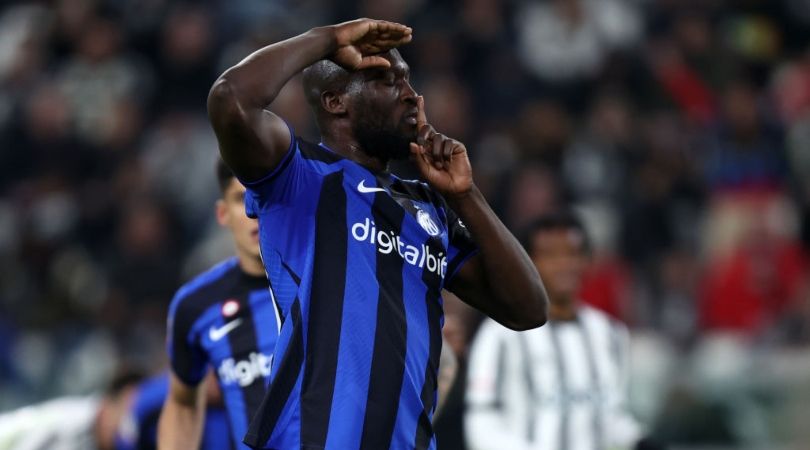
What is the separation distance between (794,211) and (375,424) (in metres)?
8.20

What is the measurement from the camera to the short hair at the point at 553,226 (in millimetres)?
6789

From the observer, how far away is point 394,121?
3.75m

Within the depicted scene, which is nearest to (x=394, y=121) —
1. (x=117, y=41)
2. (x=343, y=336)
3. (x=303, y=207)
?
(x=303, y=207)

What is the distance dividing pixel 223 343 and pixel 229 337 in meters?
0.03

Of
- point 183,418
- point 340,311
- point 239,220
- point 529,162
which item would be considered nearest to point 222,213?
point 239,220

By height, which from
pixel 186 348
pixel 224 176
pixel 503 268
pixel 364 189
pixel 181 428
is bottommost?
pixel 181 428

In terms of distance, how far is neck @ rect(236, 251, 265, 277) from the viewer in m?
5.23

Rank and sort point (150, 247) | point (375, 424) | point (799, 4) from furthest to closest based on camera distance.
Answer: point (799, 4) < point (150, 247) < point (375, 424)

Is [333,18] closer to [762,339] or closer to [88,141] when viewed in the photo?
[88,141]

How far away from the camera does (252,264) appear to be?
17.2 ft

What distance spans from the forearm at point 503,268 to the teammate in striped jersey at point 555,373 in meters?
Result: 2.55

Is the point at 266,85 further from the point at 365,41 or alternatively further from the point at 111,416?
the point at 111,416

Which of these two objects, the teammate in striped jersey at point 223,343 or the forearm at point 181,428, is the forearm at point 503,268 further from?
the forearm at point 181,428

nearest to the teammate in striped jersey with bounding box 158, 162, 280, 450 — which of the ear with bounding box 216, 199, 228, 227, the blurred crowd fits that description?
the ear with bounding box 216, 199, 228, 227
